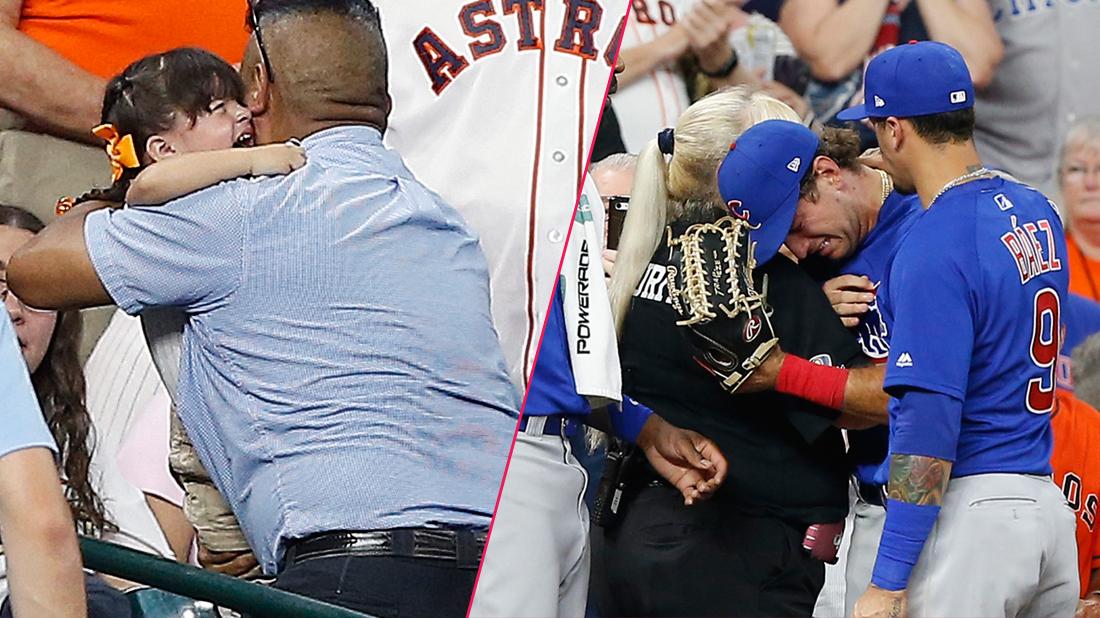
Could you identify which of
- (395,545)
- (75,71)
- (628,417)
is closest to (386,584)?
(395,545)

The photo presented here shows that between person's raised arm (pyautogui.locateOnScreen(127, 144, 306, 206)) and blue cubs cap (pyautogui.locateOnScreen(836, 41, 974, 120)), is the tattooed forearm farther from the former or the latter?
person's raised arm (pyautogui.locateOnScreen(127, 144, 306, 206))

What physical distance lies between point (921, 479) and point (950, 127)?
0.20 meters

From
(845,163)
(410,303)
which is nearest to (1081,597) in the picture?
(845,163)

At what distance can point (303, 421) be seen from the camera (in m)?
1.43

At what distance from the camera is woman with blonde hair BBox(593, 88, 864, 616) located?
0.93 m

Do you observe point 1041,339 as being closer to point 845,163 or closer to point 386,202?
point 845,163

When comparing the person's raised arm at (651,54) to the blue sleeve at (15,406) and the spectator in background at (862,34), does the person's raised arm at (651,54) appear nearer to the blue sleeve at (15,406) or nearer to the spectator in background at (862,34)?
the spectator in background at (862,34)

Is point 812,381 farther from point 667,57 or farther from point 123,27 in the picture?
point 123,27

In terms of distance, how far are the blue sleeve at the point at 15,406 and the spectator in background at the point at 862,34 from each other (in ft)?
1.94

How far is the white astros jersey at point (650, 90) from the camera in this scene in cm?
101

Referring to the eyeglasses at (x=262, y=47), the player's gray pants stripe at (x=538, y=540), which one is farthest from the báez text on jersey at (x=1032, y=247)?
the eyeglasses at (x=262, y=47)

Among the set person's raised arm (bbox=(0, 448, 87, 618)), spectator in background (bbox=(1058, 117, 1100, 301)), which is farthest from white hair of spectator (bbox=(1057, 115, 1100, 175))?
person's raised arm (bbox=(0, 448, 87, 618))

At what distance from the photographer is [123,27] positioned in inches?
74.5

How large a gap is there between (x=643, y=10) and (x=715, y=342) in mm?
245
